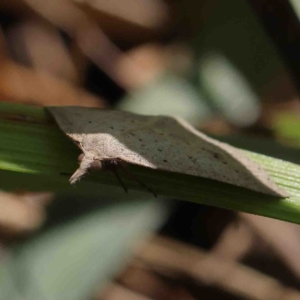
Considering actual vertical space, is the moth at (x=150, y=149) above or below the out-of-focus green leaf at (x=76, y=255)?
above

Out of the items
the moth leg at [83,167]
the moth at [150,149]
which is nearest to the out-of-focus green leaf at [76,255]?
the moth at [150,149]

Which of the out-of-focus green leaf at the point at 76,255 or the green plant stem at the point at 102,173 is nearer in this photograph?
the green plant stem at the point at 102,173

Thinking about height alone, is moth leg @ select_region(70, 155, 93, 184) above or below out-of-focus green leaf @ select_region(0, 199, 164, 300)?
above

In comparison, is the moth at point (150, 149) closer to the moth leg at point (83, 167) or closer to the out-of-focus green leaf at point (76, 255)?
the moth leg at point (83, 167)

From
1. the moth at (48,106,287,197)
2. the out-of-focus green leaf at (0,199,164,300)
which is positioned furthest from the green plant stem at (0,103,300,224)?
the out-of-focus green leaf at (0,199,164,300)

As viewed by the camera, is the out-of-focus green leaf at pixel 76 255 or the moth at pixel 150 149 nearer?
the moth at pixel 150 149

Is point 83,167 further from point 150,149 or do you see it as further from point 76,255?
point 76,255

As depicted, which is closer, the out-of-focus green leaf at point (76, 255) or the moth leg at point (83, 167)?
the moth leg at point (83, 167)

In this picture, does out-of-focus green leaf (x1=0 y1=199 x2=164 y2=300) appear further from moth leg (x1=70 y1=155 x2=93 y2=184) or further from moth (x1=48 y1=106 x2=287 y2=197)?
moth leg (x1=70 y1=155 x2=93 y2=184)

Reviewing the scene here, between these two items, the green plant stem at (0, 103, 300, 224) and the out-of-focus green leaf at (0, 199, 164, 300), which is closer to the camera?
the green plant stem at (0, 103, 300, 224)

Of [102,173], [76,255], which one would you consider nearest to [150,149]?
[102,173]
